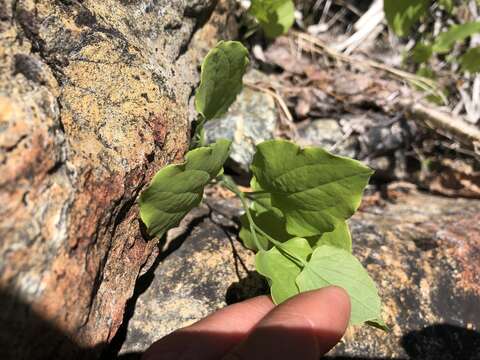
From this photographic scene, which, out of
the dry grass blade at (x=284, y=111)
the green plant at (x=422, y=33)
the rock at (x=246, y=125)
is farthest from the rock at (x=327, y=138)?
the green plant at (x=422, y=33)

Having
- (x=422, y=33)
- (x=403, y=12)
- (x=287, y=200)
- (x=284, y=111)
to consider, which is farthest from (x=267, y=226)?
(x=422, y=33)

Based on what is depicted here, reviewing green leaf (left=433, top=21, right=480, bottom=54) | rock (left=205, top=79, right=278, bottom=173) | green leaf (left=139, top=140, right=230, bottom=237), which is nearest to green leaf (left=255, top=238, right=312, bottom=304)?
green leaf (left=139, top=140, right=230, bottom=237)

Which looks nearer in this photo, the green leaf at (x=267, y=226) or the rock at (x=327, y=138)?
the green leaf at (x=267, y=226)

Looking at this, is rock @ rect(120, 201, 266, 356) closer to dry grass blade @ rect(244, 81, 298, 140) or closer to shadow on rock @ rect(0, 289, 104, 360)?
shadow on rock @ rect(0, 289, 104, 360)

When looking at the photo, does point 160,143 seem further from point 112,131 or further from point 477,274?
point 477,274

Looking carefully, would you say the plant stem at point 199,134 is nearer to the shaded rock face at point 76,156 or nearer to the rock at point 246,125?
the shaded rock face at point 76,156

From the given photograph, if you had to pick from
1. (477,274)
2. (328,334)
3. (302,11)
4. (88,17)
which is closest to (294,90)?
(302,11)
